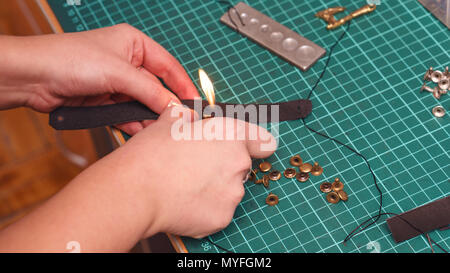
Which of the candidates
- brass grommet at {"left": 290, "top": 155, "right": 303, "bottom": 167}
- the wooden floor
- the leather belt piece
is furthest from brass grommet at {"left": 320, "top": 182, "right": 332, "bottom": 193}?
the wooden floor

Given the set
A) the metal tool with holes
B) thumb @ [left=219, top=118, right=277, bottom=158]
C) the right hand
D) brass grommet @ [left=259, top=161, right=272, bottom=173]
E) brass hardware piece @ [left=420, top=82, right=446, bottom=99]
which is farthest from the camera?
the metal tool with holes

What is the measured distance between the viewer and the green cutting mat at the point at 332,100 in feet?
5.24

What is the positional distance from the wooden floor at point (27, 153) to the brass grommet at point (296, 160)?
164 cm

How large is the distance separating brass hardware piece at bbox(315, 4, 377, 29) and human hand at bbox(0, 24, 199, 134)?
800mm

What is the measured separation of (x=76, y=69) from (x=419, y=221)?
4.22ft

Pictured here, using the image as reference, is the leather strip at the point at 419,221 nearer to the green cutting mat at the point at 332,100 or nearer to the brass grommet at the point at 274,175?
the green cutting mat at the point at 332,100

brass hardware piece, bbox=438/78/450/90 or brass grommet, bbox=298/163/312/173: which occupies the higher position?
brass grommet, bbox=298/163/312/173

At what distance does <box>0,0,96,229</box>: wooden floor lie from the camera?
9.51 feet

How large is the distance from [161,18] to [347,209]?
4.15ft

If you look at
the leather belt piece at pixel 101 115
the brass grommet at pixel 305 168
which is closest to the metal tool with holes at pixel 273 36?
the leather belt piece at pixel 101 115

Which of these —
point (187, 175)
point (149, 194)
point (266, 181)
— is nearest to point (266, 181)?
point (266, 181)

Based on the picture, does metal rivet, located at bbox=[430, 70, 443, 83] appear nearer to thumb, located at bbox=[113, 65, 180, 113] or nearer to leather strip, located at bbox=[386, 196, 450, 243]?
leather strip, located at bbox=[386, 196, 450, 243]

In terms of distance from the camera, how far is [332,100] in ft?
6.16

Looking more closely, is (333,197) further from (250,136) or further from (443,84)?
(443,84)
